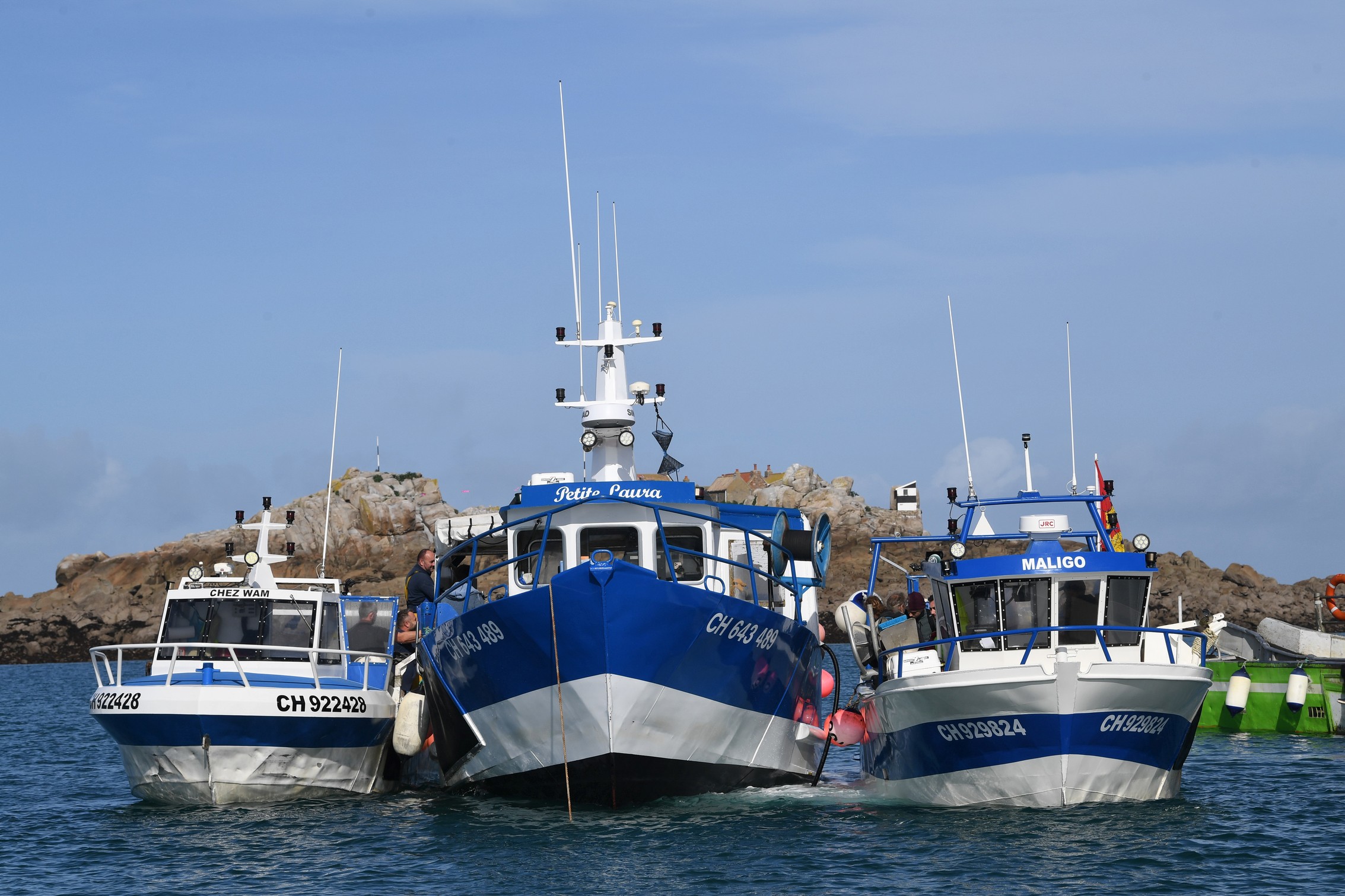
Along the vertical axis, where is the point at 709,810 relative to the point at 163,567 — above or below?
below

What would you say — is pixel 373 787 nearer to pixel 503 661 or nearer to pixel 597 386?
pixel 503 661

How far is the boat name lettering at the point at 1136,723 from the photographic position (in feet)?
57.2

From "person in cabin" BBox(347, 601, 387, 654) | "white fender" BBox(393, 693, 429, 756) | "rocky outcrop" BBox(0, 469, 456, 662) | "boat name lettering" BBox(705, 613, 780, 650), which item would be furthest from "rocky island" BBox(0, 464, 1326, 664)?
"boat name lettering" BBox(705, 613, 780, 650)

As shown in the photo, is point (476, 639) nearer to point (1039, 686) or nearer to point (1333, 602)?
point (1039, 686)

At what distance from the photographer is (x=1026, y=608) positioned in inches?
764

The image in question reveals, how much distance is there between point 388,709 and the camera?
2145cm

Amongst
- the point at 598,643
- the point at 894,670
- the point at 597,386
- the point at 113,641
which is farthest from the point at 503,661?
the point at 113,641

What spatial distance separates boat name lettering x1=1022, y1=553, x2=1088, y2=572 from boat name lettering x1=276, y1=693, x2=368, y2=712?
9.71 m

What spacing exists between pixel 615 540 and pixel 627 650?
3432 millimetres

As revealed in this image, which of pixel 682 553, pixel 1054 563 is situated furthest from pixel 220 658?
pixel 1054 563

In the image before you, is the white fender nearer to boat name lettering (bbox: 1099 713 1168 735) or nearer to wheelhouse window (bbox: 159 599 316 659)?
wheelhouse window (bbox: 159 599 316 659)

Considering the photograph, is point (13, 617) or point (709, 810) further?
point (13, 617)

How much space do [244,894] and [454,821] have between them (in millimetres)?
4165

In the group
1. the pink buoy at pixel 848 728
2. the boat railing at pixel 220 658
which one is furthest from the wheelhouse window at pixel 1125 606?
the boat railing at pixel 220 658
